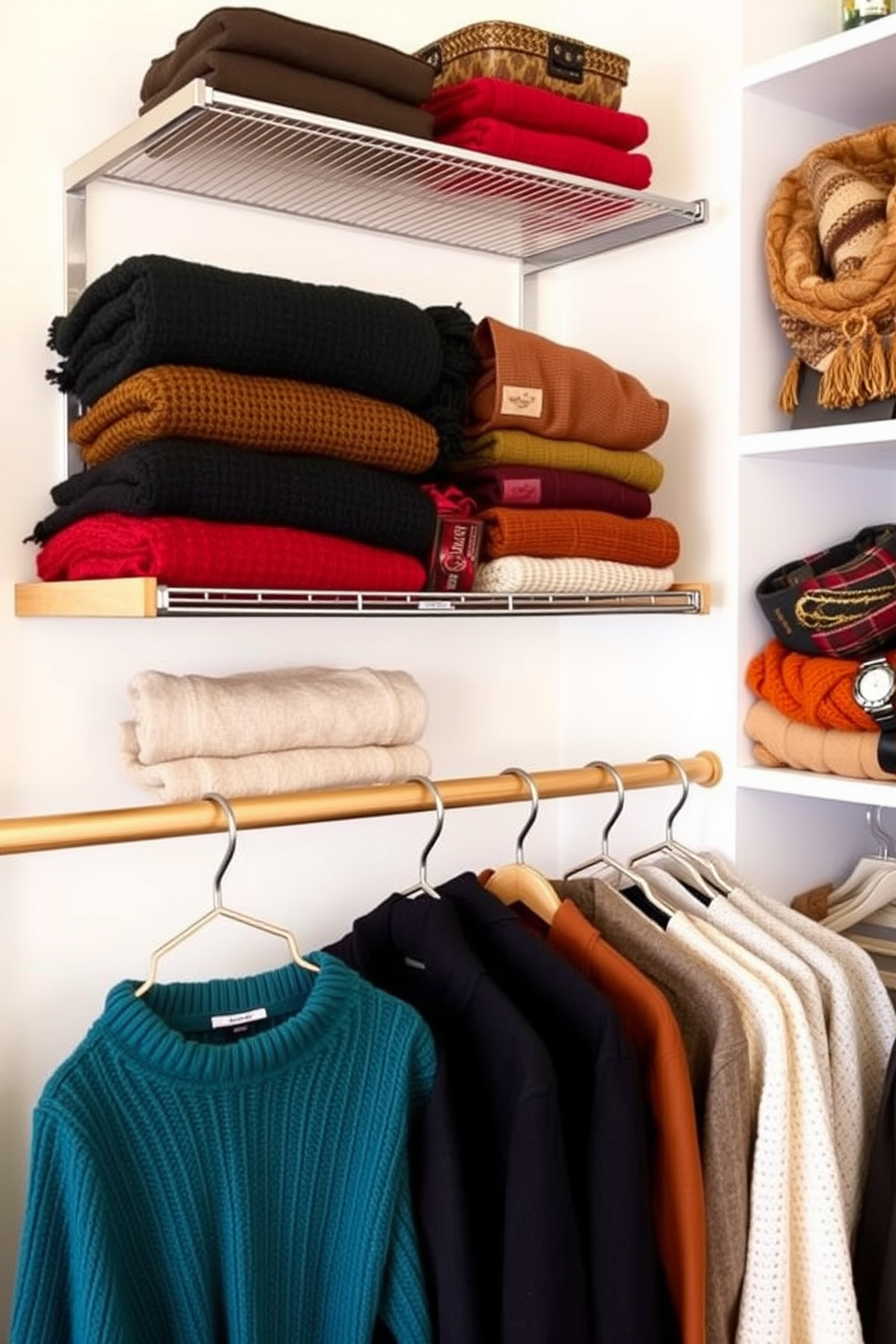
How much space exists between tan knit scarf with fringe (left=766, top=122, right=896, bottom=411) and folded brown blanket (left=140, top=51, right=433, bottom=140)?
0.44 m

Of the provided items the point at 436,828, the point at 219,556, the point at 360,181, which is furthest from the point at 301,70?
the point at 436,828

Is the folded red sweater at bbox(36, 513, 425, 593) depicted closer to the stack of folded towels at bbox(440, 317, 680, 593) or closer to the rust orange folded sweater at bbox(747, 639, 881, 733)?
the stack of folded towels at bbox(440, 317, 680, 593)

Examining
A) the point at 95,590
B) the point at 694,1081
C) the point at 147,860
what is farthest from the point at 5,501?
the point at 694,1081

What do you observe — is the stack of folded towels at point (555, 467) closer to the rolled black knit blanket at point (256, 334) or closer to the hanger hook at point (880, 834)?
the rolled black knit blanket at point (256, 334)

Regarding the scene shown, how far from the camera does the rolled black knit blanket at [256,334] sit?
45.5 inches

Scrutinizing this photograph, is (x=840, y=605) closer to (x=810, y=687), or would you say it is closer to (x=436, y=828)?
(x=810, y=687)

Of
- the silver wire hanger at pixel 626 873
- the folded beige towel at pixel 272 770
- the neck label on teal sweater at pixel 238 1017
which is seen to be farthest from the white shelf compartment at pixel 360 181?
the neck label on teal sweater at pixel 238 1017

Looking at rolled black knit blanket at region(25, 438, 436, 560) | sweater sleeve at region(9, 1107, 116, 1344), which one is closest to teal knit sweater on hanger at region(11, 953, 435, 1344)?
sweater sleeve at region(9, 1107, 116, 1344)

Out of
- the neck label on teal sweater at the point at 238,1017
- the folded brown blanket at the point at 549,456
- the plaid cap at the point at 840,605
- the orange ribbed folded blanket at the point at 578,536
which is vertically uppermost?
the folded brown blanket at the point at 549,456

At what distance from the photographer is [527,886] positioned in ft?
4.37

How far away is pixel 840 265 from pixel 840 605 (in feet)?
1.18

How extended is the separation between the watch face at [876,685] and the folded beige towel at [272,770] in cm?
44

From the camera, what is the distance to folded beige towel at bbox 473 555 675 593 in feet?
4.51

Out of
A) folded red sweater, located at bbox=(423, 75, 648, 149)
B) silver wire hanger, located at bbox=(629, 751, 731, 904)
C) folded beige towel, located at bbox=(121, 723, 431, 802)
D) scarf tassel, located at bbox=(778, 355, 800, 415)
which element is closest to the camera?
folded beige towel, located at bbox=(121, 723, 431, 802)
